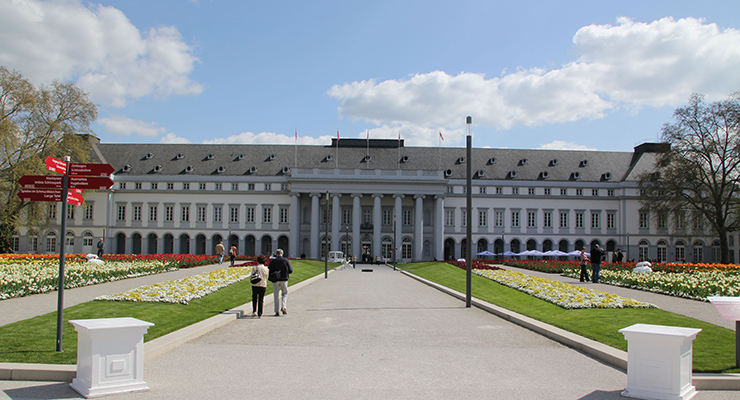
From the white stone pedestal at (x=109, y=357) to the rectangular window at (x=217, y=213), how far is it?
69.8 metres

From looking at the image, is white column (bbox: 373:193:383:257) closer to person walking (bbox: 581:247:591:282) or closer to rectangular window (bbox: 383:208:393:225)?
rectangular window (bbox: 383:208:393:225)

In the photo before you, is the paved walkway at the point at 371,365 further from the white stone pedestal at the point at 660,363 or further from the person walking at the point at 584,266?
the person walking at the point at 584,266

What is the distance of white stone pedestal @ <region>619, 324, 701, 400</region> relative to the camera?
6672mm

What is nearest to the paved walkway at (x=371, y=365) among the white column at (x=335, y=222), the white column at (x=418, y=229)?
the white column at (x=418, y=229)

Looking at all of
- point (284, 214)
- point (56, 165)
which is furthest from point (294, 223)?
point (56, 165)

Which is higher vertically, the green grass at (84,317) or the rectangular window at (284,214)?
the rectangular window at (284,214)

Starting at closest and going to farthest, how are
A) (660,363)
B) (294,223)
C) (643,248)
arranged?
(660,363) < (294,223) < (643,248)

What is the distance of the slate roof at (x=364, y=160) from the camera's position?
252 feet

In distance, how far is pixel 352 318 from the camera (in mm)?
14508

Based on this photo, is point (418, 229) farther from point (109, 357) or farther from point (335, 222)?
point (109, 357)

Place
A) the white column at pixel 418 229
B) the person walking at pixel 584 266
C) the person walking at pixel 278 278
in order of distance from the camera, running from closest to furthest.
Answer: the person walking at pixel 278 278, the person walking at pixel 584 266, the white column at pixel 418 229

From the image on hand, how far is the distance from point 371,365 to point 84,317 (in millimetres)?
7766

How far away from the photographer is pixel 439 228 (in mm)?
72312

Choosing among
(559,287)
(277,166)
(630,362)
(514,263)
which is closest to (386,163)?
(277,166)
